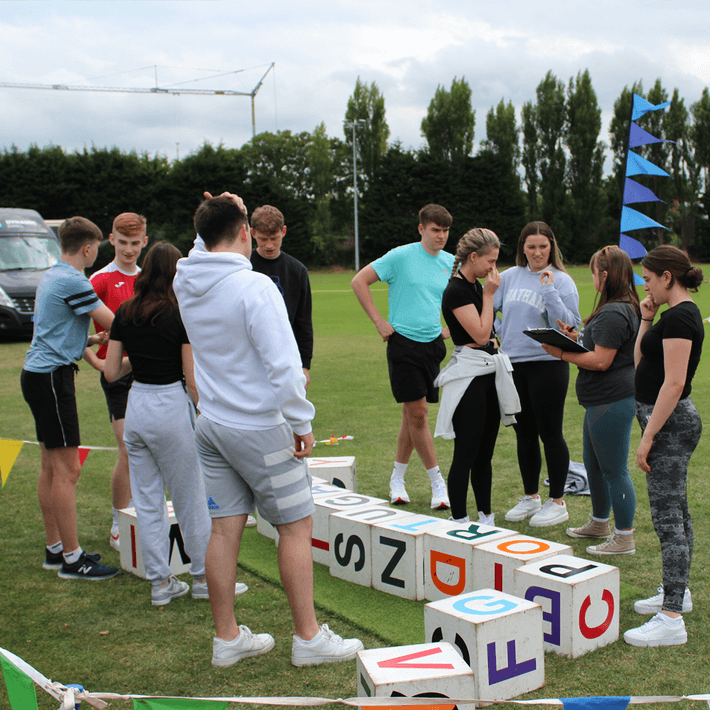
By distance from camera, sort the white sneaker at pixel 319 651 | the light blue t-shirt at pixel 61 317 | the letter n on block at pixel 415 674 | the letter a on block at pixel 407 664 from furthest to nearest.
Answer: the light blue t-shirt at pixel 61 317 < the white sneaker at pixel 319 651 < the letter a on block at pixel 407 664 < the letter n on block at pixel 415 674

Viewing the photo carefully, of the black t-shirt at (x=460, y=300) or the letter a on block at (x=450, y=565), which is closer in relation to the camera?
the letter a on block at (x=450, y=565)

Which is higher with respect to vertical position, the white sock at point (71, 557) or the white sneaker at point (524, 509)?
the white sock at point (71, 557)

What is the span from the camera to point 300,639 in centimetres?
293

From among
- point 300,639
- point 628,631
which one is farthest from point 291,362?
point 628,631

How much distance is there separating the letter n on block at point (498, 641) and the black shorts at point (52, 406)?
7.64ft

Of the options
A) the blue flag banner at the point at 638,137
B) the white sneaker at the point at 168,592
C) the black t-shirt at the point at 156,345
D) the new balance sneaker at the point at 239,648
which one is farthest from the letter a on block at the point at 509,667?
the blue flag banner at the point at 638,137

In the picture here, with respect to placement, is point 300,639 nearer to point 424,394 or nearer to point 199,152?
point 424,394

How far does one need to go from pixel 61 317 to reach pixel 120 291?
0.66m

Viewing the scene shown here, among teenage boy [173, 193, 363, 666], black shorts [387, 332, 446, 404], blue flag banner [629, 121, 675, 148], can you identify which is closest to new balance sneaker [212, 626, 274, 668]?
teenage boy [173, 193, 363, 666]

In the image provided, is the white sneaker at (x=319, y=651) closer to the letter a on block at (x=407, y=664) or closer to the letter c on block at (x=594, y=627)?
the letter a on block at (x=407, y=664)

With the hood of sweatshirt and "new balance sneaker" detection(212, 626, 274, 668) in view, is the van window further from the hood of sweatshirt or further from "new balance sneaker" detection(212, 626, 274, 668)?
"new balance sneaker" detection(212, 626, 274, 668)

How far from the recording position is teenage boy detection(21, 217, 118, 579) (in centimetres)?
383

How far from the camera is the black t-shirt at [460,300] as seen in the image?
13.7 feet

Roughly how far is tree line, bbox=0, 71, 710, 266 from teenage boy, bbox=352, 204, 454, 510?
129ft
